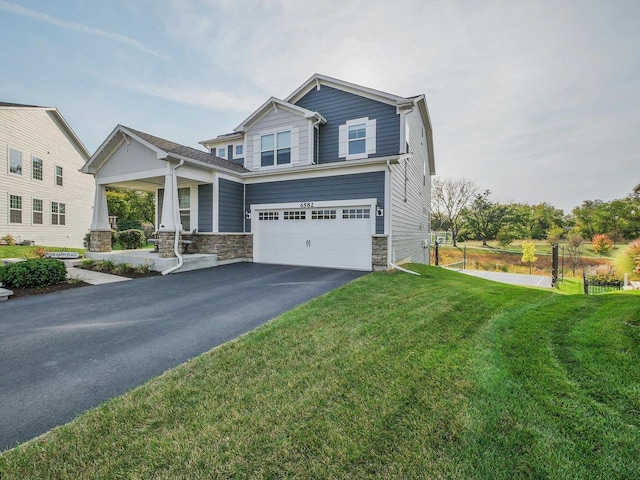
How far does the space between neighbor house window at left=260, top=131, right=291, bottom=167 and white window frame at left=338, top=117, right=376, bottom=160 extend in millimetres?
2281

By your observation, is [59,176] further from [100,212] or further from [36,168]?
[100,212]

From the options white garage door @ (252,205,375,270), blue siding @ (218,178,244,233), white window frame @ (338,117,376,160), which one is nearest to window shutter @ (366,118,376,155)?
white window frame @ (338,117,376,160)

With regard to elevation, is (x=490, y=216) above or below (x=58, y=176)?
below

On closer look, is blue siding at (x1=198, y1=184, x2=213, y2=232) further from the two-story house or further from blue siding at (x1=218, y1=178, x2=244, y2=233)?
blue siding at (x1=218, y1=178, x2=244, y2=233)

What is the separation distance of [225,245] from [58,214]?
639 inches

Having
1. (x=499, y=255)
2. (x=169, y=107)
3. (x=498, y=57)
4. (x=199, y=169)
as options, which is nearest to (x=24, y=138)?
(x=169, y=107)

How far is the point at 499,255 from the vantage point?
89.5 ft

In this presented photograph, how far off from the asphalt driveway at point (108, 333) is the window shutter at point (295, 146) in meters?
6.05

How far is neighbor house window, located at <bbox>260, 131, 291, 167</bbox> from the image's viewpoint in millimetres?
12367

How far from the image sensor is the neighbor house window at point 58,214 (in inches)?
744

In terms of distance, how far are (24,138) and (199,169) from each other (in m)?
15.3

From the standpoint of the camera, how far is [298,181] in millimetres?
11070

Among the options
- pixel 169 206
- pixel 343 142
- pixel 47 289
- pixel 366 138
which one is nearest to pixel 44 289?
pixel 47 289

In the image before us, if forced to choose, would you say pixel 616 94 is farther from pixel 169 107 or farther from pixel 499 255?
pixel 499 255
